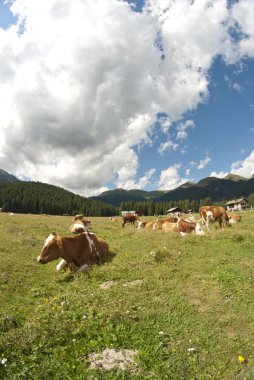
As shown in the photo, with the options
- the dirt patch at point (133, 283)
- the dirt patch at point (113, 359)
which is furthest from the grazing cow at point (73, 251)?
the dirt patch at point (113, 359)

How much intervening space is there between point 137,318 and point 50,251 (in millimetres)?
6529

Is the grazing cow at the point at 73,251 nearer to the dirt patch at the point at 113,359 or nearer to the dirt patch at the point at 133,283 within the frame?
the dirt patch at the point at 133,283

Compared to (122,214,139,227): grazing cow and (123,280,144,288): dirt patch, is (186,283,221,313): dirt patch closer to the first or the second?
(123,280,144,288): dirt patch

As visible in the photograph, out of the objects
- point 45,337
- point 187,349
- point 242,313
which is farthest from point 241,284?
point 45,337

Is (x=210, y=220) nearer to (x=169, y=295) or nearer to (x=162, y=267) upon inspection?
(x=162, y=267)

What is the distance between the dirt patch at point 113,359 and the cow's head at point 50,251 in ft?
24.3

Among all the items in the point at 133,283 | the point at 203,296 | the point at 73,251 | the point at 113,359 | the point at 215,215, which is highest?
the point at 215,215

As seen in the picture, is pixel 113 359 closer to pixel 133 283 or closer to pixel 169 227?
pixel 133 283

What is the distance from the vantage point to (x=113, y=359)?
7.26 metres

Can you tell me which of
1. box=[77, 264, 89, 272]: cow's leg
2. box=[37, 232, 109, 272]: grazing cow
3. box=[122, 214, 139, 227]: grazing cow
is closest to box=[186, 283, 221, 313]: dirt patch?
box=[77, 264, 89, 272]: cow's leg

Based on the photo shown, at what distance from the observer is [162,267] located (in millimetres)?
13773

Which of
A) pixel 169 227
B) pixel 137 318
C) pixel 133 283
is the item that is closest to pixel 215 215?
pixel 169 227

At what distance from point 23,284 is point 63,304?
400 centimetres

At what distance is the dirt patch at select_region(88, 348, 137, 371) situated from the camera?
7015 millimetres
